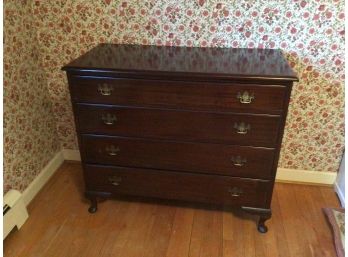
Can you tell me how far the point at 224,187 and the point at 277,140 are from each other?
39cm

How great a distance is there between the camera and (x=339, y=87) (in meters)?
1.78

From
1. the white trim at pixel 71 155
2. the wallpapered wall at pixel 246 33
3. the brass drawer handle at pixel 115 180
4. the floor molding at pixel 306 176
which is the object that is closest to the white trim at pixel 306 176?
the floor molding at pixel 306 176

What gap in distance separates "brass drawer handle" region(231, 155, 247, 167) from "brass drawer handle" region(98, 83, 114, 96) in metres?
0.69

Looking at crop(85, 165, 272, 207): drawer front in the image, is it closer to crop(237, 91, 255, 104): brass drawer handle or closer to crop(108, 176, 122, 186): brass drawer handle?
crop(108, 176, 122, 186): brass drawer handle

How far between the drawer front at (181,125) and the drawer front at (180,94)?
4 cm

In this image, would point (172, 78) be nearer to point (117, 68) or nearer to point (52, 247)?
point (117, 68)

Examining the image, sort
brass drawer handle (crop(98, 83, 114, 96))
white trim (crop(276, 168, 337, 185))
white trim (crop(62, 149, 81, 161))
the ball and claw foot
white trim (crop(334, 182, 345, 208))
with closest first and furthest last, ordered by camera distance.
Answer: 1. brass drawer handle (crop(98, 83, 114, 96))
2. the ball and claw foot
3. white trim (crop(334, 182, 345, 208))
4. white trim (crop(276, 168, 337, 185))
5. white trim (crop(62, 149, 81, 161))

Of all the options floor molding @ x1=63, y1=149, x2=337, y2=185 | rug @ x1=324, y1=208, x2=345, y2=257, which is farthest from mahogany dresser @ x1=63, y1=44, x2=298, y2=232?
floor molding @ x1=63, y1=149, x2=337, y2=185

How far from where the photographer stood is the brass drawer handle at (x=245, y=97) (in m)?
1.38

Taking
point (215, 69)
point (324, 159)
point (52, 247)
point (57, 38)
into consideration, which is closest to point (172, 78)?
point (215, 69)

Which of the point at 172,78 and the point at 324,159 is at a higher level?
the point at 172,78

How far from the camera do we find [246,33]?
1.72m

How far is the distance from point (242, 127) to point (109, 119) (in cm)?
66

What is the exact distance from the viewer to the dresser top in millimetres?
1366
